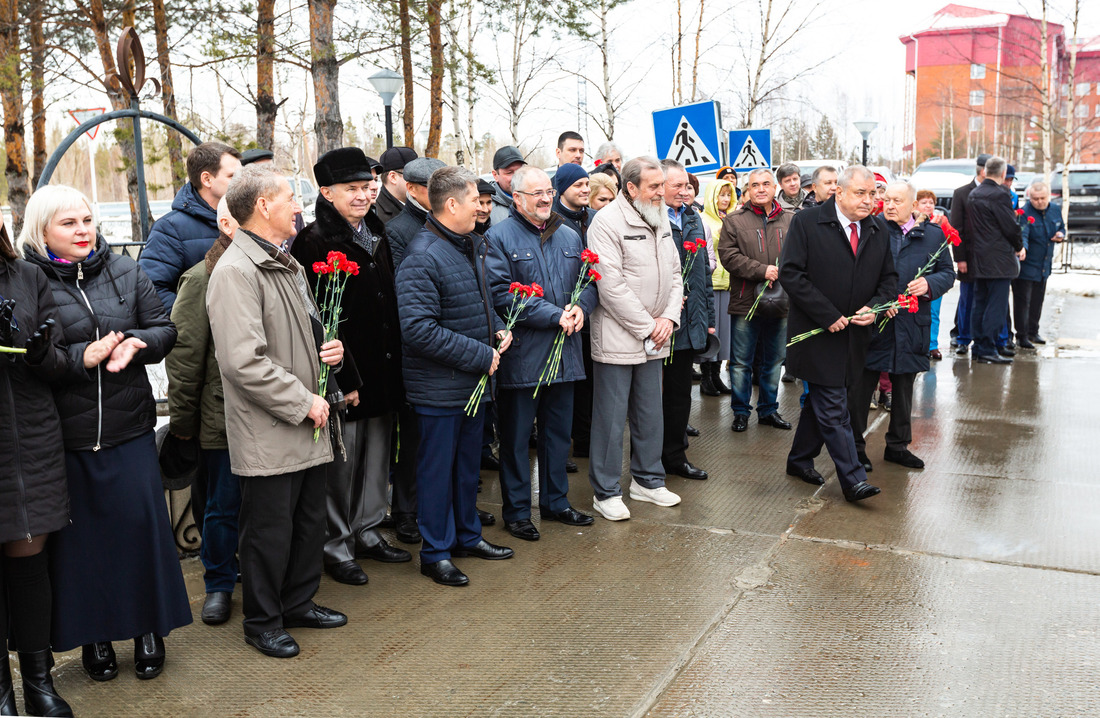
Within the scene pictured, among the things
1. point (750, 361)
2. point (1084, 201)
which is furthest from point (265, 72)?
point (1084, 201)

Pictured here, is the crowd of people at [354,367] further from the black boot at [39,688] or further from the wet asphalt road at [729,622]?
the wet asphalt road at [729,622]

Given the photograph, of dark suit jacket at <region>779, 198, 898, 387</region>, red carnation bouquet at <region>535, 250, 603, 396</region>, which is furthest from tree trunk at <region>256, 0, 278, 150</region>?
dark suit jacket at <region>779, 198, 898, 387</region>

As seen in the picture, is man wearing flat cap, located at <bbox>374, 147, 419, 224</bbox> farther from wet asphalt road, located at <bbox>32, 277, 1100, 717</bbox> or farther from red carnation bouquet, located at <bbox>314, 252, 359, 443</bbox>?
wet asphalt road, located at <bbox>32, 277, 1100, 717</bbox>

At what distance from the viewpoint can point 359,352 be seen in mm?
4527

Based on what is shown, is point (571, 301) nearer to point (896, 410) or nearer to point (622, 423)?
point (622, 423)

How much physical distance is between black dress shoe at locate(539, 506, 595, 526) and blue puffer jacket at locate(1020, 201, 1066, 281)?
25.4ft

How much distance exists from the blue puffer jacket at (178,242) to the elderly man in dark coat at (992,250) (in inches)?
329

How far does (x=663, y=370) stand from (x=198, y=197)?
3.21 metres

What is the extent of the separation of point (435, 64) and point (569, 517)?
413 inches

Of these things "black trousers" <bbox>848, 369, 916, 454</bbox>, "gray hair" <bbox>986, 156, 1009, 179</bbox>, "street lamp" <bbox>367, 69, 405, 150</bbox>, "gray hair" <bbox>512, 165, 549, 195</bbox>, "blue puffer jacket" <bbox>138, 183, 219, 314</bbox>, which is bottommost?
"black trousers" <bbox>848, 369, 916, 454</bbox>

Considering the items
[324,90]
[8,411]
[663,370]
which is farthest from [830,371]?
A: [324,90]

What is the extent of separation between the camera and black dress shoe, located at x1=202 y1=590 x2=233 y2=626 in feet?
13.3

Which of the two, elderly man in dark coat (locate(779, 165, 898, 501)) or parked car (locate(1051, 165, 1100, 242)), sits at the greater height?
parked car (locate(1051, 165, 1100, 242))

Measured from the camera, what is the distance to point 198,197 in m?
4.27
